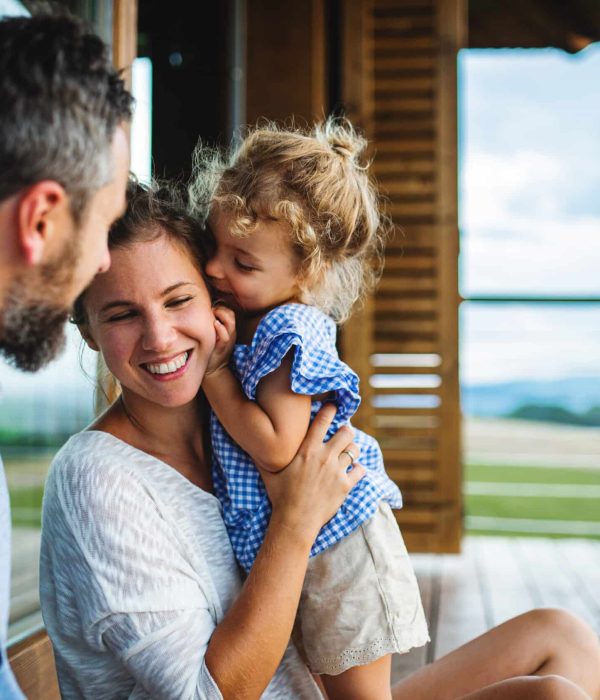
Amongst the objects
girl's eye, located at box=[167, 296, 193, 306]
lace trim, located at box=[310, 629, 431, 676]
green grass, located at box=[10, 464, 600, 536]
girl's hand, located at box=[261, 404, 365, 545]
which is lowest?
green grass, located at box=[10, 464, 600, 536]

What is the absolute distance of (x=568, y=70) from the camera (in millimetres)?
14531

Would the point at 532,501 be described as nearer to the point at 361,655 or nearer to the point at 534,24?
the point at 534,24

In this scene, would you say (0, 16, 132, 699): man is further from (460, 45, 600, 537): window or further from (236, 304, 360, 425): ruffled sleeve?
(460, 45, 600, 537): window

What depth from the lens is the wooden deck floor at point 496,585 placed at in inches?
114

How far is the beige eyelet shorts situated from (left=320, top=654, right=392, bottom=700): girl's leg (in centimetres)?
3

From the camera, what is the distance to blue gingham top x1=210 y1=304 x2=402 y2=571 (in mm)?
1332

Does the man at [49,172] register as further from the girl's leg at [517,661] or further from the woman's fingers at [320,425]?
the girl's leg at [517,661]

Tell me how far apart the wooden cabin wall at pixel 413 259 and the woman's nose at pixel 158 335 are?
2.97 m

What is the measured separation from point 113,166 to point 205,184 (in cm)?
60

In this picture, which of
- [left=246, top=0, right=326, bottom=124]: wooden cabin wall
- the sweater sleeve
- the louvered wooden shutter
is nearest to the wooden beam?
the sweater sleeve

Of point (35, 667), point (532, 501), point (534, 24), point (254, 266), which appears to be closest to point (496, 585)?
point (35, 667)

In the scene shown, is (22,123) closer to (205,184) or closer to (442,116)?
(205,184)

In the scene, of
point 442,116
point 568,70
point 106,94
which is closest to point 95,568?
point 106,94

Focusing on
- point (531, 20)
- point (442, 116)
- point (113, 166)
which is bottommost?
point (113, 166)
